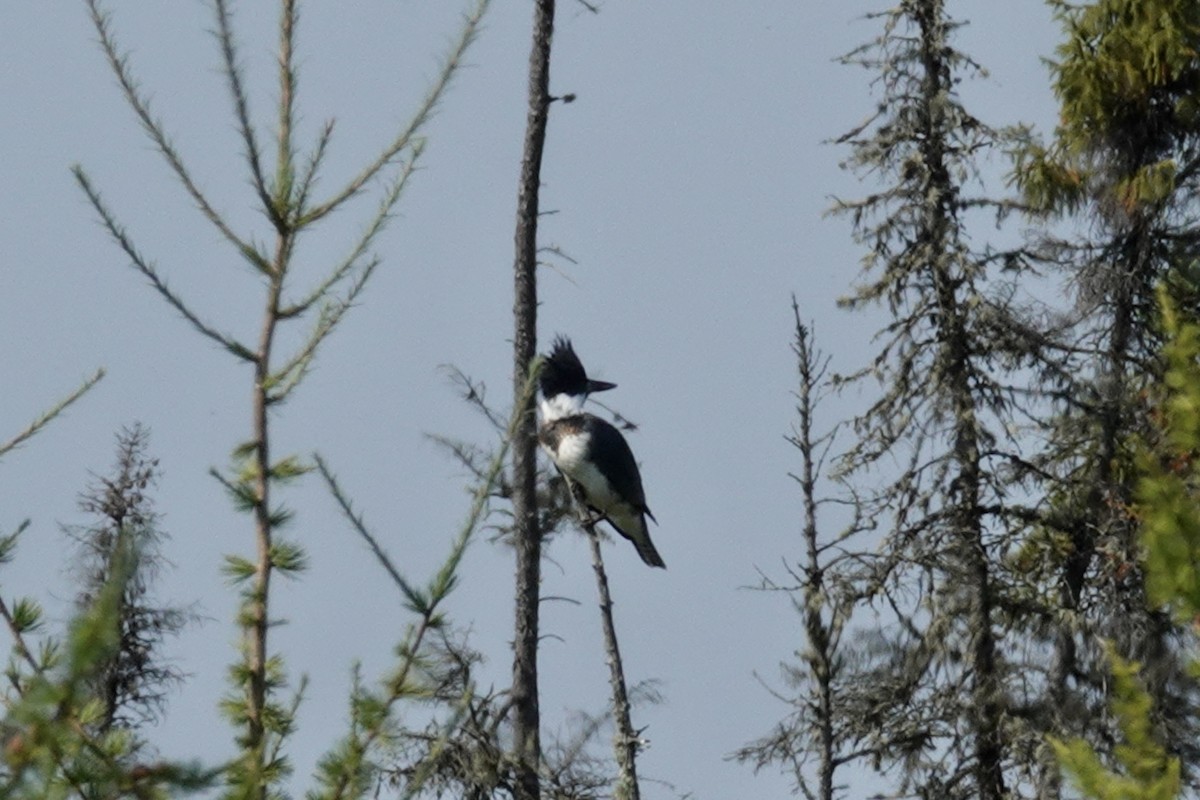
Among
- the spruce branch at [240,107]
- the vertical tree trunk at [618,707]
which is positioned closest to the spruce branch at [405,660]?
the spruce branch at [240,107]

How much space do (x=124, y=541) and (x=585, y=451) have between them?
1206 cm

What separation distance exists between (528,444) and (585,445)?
2.10 metres

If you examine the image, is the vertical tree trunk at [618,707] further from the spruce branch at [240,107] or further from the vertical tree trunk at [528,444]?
the spruce branch at [240,107]

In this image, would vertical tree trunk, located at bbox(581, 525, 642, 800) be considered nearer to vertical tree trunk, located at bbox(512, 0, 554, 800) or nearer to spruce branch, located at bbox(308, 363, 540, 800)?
vertical tree trunk, located at bbox(512, 0, 554, 800)

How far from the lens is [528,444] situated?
13.4m

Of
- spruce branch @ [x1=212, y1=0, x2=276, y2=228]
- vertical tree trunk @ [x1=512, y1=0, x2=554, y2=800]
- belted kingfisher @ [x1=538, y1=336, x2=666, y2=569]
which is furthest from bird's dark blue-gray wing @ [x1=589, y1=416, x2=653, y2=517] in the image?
spruce branch @ [x1=212, y1=0, x2=276, y2=228]

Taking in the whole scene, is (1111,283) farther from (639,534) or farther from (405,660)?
(405,660)

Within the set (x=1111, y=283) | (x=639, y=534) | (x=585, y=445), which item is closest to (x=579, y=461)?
(x=585, y=445)

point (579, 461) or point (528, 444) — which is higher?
point (579, 461)

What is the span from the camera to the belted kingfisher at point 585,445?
15.4m

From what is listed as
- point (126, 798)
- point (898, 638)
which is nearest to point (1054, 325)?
point (898, 638)

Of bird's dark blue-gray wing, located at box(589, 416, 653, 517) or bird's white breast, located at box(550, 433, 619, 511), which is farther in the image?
bird's dark blue-gray wing, located at box(589, 416, 653, 517)

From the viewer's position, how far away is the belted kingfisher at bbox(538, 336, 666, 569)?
50.7 feet

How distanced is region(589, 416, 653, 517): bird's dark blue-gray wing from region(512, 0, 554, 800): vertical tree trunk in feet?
6.24
